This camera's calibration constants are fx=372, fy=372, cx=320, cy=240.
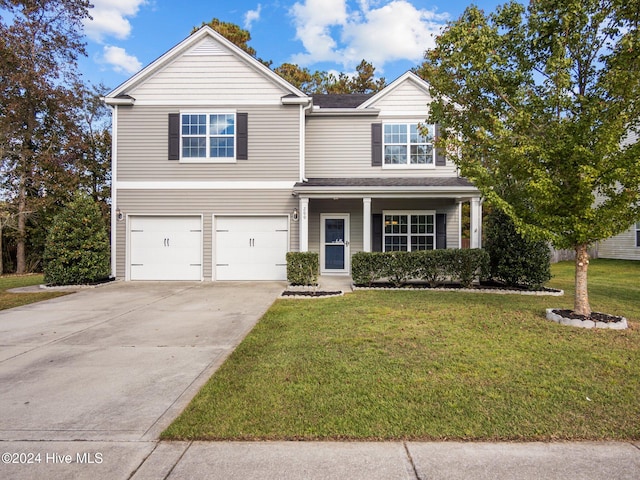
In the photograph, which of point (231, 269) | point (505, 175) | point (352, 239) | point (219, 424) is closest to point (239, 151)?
point (231, 269)

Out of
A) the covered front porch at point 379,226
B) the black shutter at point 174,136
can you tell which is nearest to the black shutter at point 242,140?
the black shutter at point 174,136

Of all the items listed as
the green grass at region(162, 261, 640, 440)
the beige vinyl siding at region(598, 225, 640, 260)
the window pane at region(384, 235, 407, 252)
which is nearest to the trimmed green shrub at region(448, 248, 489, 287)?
the green grass at region(162, 261, 640, 440)

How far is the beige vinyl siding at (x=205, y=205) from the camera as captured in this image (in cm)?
1135

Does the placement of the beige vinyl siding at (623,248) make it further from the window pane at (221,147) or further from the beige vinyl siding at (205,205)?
the window pane at (221,147)

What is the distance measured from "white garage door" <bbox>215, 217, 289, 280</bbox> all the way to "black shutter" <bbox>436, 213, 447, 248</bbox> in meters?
5.27

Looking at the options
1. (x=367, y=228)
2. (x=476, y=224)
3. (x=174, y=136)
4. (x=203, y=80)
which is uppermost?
(x=203, y=80)

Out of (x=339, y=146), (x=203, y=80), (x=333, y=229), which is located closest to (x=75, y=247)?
(x=203, y=80)

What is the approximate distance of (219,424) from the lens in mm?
2816

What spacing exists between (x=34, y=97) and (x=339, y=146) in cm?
1287

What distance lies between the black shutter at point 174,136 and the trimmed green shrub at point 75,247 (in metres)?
2.70

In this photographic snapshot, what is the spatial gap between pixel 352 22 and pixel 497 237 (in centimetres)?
1419

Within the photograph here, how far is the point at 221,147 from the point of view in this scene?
37.4 feet

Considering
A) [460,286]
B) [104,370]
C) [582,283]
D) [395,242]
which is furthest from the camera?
[395,242]

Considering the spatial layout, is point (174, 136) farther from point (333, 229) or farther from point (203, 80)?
point (333, 229)
